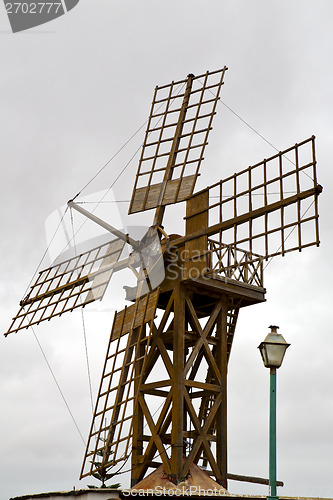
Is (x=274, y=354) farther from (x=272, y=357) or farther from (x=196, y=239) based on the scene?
(x=196, y=239)

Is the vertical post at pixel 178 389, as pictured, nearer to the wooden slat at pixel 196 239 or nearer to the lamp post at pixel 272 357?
the wooden slat at pixel 196 239

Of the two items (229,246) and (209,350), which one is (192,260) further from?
(209,350)

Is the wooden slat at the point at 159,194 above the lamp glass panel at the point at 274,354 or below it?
above

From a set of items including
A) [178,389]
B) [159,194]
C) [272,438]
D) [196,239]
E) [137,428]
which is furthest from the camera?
[159,194]

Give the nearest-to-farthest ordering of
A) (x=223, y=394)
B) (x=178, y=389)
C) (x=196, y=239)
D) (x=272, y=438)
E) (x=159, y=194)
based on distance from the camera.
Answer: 1. (x=272, y=438)
2. (x=178, y=389)
3. (x=196, y=239)
4. (x=223, y=394)
5. (x=159, y=194)

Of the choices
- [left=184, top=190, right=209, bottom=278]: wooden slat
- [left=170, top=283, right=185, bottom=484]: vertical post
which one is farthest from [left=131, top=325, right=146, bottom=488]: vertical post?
[left=184, top=190, right=209, bottom=278]: wooden slat

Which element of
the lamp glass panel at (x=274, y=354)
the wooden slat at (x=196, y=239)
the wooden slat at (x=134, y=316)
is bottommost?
the lamp glass panel at (x=274, y=354)

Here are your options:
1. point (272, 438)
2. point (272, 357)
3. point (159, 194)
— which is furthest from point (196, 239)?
point (272, 438)

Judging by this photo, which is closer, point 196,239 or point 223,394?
point 196,239

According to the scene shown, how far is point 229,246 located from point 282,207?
1667 mm

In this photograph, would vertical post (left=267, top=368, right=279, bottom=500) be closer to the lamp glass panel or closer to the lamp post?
the lamp post

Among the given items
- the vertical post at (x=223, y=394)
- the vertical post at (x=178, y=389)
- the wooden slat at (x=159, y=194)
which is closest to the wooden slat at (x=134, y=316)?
the vertical post at (x=178, y=389)

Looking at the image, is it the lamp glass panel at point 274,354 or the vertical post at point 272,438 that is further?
the lamp glass panel at point 274,354

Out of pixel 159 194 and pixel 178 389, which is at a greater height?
pixel 159 194
